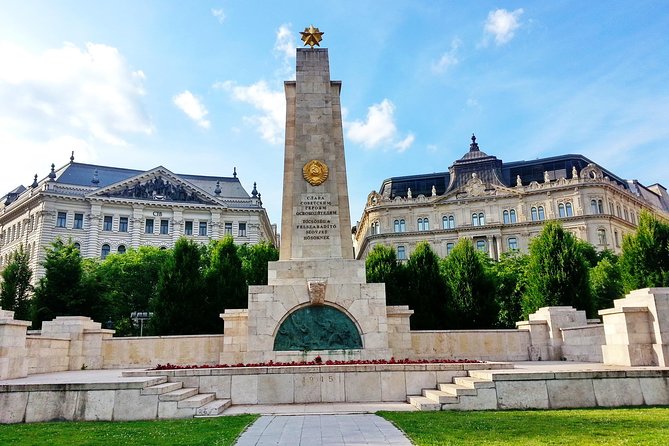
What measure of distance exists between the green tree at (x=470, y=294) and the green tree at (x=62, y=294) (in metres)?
23.1

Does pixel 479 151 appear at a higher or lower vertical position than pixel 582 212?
higher

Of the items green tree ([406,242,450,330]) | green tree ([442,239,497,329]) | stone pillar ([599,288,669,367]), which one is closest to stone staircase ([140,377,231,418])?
stone pillar ([599,288,669,367])

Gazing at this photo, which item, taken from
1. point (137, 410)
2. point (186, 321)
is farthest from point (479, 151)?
point (137, 410)

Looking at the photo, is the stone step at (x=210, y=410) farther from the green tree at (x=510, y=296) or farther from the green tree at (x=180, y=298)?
the green tree at (x=510, y=296)

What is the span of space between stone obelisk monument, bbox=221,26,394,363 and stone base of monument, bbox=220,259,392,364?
0.04 m

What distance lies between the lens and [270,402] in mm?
13570

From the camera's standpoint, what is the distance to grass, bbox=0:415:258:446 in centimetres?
855

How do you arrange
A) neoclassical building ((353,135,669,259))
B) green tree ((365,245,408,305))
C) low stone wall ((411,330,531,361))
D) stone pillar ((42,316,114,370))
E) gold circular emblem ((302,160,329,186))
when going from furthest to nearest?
neoclassical building ((353,135,669,259)), green tree ((365,245,408,305)), low stone wall ((411,330,531,361)), gold circular emblem ((302,160,329,186)), stone pillar ((42,316,114,370))

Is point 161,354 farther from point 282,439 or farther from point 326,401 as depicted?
point 282,439

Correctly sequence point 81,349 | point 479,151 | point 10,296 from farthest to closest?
1. point 479,151
2. point 10,296
3. point 81,349

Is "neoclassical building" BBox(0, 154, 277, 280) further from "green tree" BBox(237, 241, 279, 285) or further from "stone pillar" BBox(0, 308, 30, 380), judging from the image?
"stone pillar" BBox(0, 308, 30, 380)

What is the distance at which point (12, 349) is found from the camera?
1495 cm

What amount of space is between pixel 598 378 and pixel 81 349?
18.7m

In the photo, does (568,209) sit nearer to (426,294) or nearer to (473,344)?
(426,294)
